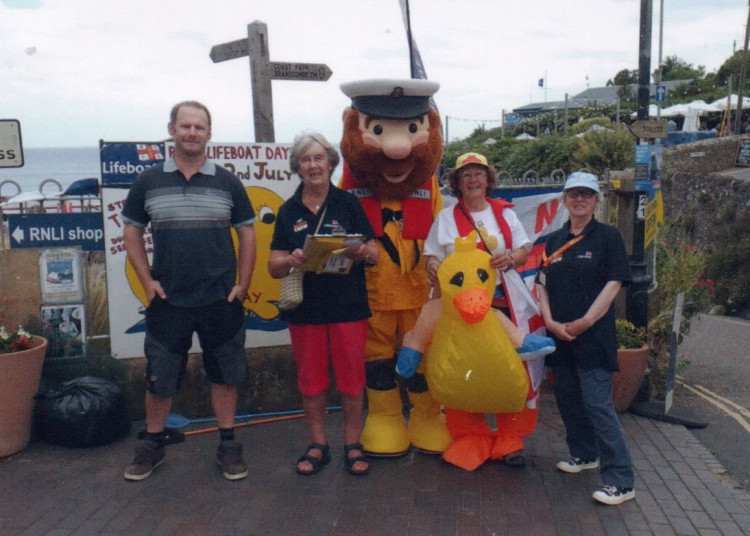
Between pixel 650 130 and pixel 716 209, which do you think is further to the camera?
pixel 716 209

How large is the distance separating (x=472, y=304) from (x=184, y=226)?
1.64m

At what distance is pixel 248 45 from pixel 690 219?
17571 millimetres

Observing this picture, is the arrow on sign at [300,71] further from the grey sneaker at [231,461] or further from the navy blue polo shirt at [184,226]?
the grey sneaker at [231,461]

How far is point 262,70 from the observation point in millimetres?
5496

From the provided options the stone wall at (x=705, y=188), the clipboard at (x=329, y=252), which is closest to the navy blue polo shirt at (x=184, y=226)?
the clipboard at (x=329, y=252)

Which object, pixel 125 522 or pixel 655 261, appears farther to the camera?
pixel 655 261

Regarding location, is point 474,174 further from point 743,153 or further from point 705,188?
point 743,153

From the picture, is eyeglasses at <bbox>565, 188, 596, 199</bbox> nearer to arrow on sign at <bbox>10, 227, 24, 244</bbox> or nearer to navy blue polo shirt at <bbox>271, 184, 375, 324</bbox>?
navy blue polo shirt at <bbox>271, 184, 375, 324</bbox>

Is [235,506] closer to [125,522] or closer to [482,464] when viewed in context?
[125,522]

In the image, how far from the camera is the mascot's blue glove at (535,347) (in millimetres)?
3926

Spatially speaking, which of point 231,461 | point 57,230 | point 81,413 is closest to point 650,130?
point 231,461

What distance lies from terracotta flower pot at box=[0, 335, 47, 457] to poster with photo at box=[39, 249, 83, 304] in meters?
0.45

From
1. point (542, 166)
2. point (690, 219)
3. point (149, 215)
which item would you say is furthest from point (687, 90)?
point (149, 215)

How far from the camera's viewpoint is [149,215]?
13.3ft
